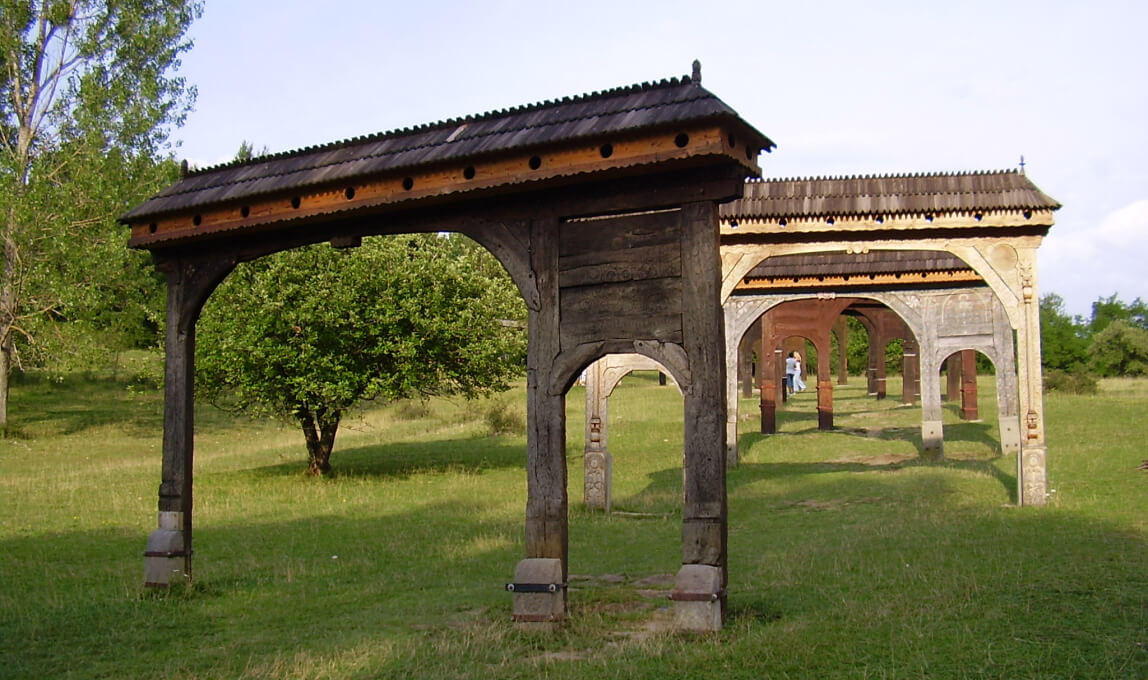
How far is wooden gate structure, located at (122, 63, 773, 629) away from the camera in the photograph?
24.4 ft

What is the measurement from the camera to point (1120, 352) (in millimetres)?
47844

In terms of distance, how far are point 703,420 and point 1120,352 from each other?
47.2 m

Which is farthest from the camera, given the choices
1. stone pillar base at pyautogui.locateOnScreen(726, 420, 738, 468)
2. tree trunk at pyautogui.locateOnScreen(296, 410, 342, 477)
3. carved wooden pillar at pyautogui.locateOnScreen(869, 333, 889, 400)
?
carved wooden pillar at pyautogui.locateOnScreen(869, 333, 889, 400)

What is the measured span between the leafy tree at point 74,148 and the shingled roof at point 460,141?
17.7 m

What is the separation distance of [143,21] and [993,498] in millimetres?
26079

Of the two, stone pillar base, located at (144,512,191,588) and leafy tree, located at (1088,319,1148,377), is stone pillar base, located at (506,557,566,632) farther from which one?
leafy tree, located at (1088,319,1148,377)

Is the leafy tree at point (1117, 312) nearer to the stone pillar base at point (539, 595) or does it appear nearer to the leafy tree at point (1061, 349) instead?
the leafy tree at point (1061, 349)

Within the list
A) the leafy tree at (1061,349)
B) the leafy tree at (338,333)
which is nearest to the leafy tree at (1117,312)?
the leafy tree at (1061,349)

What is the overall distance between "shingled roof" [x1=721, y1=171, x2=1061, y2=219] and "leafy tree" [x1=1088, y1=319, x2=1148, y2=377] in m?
37.4

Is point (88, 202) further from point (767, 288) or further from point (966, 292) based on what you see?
point (966, 292)

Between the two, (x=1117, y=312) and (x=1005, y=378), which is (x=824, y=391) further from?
(x=1117, y=312)

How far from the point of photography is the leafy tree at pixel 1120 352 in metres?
47.1

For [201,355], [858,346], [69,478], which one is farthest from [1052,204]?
[858,346]

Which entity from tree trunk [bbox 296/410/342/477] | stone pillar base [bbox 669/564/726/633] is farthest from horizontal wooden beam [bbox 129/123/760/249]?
tree trunk [bbox 296/410/342/477]
